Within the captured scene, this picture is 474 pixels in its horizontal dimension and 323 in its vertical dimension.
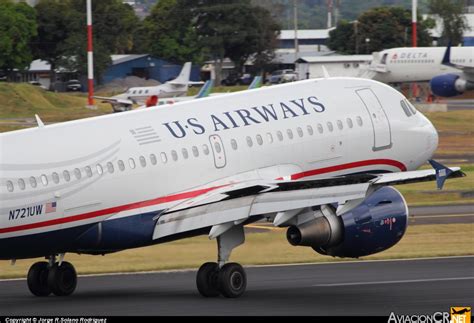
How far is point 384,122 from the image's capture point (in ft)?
99.9

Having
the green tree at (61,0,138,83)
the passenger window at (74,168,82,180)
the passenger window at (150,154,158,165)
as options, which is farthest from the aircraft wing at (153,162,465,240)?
the green tree at (61,0,138,83)

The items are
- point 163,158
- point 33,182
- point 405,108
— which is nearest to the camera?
point 33,182

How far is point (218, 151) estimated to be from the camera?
90.1ft

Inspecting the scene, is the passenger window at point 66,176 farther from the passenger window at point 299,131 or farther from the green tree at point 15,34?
the green tree at point 15,34

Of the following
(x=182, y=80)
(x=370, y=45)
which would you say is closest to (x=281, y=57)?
(x=370, y=45)

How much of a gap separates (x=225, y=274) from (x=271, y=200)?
6.26 feet

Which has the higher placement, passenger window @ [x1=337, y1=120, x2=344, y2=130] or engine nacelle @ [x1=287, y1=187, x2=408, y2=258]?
passenger window @ [x1=337, y1=120, x2=344, y2=130]

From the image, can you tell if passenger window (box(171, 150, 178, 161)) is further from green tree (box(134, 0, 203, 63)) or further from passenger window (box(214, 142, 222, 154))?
green tree (box(134, 0, 203, 63))

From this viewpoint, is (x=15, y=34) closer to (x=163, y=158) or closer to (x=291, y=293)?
(x=163, y=158)

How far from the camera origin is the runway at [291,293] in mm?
24031

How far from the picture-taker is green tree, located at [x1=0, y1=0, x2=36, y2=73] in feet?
415

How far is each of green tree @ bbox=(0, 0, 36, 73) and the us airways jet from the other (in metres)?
100

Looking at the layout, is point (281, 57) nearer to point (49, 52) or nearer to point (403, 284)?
point (49, 52)

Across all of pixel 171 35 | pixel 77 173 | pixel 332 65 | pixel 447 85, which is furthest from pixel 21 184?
pixel 171 35
